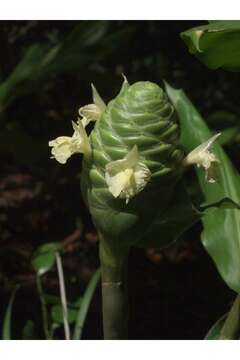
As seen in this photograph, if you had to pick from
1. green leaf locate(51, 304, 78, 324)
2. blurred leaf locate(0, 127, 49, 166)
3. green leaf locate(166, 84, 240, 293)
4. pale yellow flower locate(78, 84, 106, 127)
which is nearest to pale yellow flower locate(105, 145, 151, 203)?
pale yellow flower locate(78, 84, 106, 127)

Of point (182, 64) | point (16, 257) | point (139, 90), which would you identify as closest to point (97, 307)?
point (16, 257)

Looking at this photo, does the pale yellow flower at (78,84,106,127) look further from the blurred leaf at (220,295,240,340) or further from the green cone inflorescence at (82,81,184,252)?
the blurred leaf at (220,295,240,340)

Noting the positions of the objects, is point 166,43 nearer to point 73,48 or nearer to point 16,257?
point 73,48

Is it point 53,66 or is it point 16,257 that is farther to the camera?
point 16,257

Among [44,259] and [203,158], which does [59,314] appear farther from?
[203,158]

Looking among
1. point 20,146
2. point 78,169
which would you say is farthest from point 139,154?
point 78,169

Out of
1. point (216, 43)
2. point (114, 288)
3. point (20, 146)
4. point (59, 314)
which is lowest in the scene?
point (59, 314)
